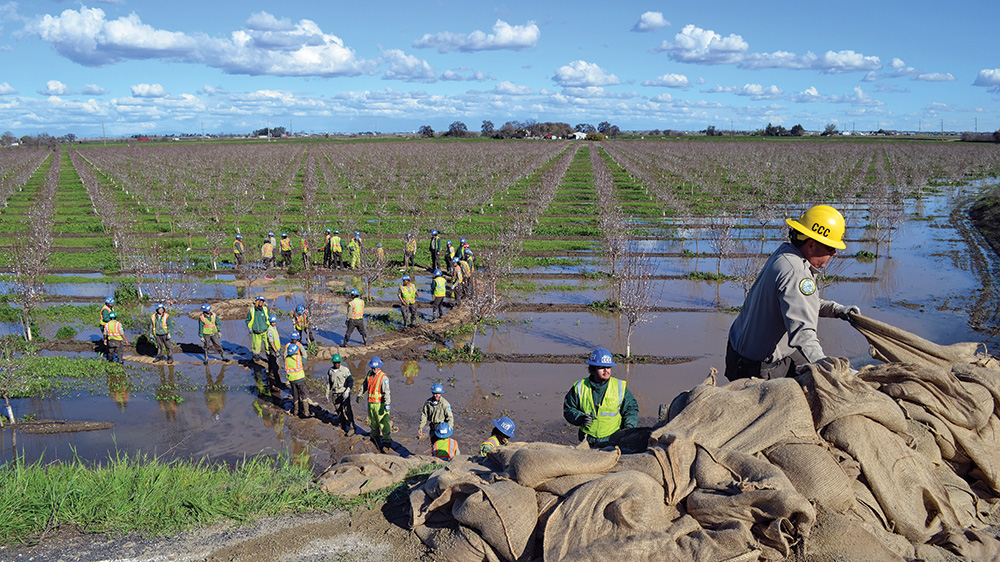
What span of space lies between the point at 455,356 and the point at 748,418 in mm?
10396

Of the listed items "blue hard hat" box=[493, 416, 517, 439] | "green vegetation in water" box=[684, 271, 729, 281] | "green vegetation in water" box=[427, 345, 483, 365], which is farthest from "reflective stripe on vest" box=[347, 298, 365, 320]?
"green vegetation in water" box=[684, 271, 729, 281]

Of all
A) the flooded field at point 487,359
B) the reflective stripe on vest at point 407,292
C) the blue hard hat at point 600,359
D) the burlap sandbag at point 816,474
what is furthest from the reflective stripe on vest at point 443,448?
the reflective stripe on vest at point 407,292

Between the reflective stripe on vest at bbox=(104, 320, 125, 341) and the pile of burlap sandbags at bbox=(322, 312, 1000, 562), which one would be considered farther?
the reflective stripe on vest at bbox=(104, 320, 125, 341)

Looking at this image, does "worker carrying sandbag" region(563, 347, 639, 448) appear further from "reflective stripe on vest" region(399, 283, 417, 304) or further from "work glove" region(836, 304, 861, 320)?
"reflective stripe on vest" region(399, 283, 417, 304)

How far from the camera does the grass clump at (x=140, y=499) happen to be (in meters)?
5.12

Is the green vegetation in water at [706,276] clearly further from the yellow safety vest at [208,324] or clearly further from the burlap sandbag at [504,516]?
the burlap sandbag at [504,516]

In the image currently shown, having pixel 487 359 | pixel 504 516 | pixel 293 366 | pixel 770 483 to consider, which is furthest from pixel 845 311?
pixel 487 359

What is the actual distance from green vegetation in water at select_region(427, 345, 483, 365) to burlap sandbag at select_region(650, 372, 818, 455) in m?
9.87

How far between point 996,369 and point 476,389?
30.0 feet

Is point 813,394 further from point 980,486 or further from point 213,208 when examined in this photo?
point 213,208

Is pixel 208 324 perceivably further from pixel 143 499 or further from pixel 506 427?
pixel 143 499

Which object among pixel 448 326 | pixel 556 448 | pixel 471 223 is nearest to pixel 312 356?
pixel 448 326

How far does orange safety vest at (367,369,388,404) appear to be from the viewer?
33.8 feet

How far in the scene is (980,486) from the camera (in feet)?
16.5
